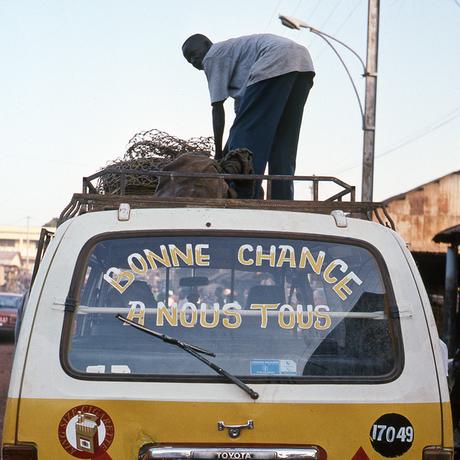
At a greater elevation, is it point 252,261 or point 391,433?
point 252,261

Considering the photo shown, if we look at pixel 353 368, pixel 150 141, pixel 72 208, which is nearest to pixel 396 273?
pixel 353 368

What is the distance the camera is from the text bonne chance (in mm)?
3395

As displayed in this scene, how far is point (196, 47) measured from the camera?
629 centimetres

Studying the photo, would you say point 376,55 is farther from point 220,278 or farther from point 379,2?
point 220,278

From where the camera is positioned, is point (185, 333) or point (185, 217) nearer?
point (185, 333)

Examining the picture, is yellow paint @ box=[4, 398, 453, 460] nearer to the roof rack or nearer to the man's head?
the roof rack

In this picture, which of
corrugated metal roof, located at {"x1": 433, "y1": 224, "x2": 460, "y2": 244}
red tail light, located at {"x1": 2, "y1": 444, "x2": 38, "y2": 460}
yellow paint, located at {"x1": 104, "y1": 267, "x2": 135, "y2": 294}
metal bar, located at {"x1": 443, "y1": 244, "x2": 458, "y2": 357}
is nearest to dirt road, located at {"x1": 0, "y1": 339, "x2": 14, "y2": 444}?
yellow paint, located at {"x1": 104, "y1": 267, "x2": 135, "y2": 294}

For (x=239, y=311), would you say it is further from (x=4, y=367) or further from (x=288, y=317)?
(x=4, y=367)

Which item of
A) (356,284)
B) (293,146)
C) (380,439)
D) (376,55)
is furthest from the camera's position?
(376,55)

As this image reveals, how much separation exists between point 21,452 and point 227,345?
79 centimetres

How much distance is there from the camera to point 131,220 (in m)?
3.44

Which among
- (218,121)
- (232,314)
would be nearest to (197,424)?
(232,314)

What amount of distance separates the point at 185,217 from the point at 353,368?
2.76ft

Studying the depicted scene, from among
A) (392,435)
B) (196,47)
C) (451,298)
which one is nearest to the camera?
(392,435)
